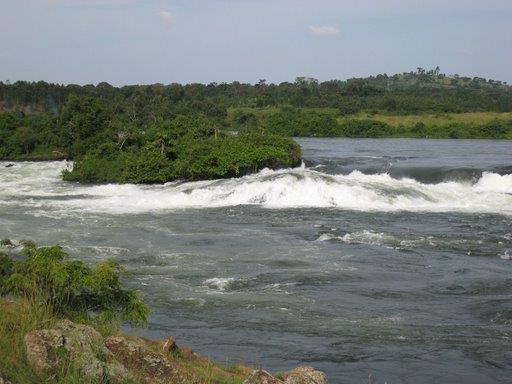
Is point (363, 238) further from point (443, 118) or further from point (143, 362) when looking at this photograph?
point (443, 118)

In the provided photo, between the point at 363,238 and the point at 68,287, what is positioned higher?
the point at 68,287

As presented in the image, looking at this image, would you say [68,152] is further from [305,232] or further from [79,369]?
[79,369]

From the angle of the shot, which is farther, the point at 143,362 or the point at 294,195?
the point at 294,195

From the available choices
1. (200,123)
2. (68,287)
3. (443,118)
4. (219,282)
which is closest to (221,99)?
(443,118)

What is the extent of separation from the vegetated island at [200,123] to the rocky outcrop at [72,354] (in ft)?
79.1

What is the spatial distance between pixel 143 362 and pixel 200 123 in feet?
99.9

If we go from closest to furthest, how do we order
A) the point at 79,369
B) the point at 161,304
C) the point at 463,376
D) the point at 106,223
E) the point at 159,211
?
the point at 79,369, the point at 463,376, the point at 161,304, the point at 106,223, the point at 159,211

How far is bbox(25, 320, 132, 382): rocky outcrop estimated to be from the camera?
559 cm

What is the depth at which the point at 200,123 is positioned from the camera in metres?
36.2

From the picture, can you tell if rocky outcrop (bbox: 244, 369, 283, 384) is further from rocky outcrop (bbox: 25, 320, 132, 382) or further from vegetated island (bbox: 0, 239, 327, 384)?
rocky outcrop (bbox: 25, 320, 132, 382)

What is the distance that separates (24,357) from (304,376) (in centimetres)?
255

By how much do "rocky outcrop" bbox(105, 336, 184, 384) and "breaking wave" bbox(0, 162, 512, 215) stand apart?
57.6ft

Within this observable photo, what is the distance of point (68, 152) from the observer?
42.1 m

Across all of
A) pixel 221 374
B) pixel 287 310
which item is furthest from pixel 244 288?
pixel 221 374
